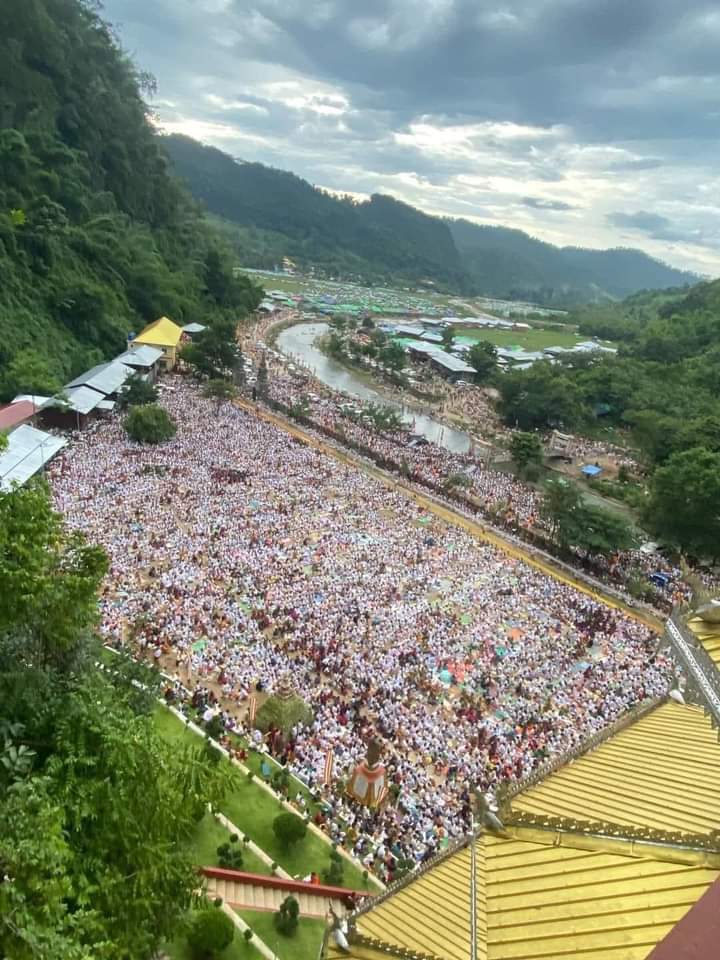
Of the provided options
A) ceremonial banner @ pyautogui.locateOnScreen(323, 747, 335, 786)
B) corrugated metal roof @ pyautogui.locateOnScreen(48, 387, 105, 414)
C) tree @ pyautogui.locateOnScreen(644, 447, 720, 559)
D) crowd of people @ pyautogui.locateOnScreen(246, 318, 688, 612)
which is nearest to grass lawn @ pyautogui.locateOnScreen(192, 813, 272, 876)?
ceremonial banner @ pyautogui.locateOnScreen(323, 747, 335, 786)

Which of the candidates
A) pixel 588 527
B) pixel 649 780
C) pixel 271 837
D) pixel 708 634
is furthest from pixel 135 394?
pixel 649 780

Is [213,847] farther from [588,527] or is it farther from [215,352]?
[215,352]

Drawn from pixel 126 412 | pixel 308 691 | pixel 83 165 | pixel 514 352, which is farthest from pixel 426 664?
pixel 514 352

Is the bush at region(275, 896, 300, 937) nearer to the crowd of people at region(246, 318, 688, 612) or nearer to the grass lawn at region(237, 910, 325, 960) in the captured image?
the grass lawn at region(237, 910, 325, 960)

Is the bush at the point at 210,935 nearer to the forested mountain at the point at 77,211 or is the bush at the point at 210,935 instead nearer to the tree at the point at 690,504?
the tree at the point at 690,504

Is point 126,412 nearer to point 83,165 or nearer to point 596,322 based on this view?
point 83,165

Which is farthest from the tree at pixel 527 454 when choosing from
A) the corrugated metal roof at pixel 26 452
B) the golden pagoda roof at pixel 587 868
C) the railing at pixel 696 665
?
the railing at pixel 696 665
